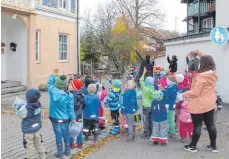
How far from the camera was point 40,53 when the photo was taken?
17.8 m

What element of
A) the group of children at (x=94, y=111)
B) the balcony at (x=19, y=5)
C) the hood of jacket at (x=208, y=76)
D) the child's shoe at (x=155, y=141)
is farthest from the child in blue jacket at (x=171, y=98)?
the balcony at (x=19, y=5)

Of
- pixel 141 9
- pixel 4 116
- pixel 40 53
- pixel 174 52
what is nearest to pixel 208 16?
pixel 141 9

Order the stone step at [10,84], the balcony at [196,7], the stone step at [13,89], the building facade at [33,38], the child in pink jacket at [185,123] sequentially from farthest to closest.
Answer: the balcony at [196,7], the building facade at [33,38], the stone step at [10,84], the stone step at [13,89], the child in pink jacket at [185,123]

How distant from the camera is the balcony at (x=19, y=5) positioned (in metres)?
14.4

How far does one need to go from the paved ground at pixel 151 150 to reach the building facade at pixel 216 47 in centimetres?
695

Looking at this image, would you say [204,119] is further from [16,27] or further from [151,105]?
[16,27]

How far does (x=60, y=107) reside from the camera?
597 cm

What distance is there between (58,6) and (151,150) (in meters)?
14.1

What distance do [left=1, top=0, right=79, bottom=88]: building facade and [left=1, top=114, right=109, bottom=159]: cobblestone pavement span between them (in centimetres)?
671

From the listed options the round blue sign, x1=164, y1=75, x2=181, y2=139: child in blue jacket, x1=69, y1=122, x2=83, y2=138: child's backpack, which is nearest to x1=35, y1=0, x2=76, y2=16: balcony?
the round blue sign

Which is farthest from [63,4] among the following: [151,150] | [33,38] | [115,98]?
[151,150]

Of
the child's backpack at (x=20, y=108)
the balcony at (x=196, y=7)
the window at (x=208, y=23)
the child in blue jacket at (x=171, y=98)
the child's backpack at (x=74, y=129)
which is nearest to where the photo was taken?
the child's backpack at (x=20, y=108)

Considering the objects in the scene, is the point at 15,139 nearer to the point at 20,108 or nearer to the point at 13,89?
the point at 20,108

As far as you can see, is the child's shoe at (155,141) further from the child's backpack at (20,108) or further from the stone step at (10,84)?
the stone step at (10,84)
